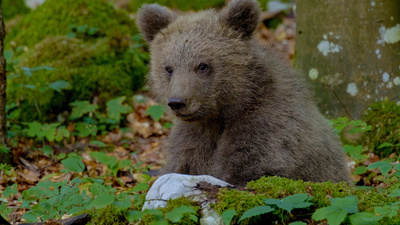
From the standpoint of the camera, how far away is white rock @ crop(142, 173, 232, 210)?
141 inches

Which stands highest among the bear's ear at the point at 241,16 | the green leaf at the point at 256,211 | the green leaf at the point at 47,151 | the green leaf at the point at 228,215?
the bear's ear at the point at 241,16

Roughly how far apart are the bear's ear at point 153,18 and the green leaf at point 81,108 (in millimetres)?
3118

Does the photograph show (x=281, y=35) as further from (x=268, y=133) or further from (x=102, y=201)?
(x=102, y=201)

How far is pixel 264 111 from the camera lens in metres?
4.70

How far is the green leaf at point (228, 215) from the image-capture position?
315 centimetres

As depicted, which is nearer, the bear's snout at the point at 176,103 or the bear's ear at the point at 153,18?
the bear's snout at the point at 176,103

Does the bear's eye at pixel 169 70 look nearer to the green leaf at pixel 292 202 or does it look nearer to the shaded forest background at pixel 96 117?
the shaded forest background at pixel 96 117

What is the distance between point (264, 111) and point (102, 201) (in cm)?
215

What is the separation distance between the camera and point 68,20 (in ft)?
34.5

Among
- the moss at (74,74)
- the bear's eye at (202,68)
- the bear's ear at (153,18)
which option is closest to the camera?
the bear's eye at (202,68)

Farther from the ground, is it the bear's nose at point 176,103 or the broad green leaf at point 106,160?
the bear's nose at point 176,103

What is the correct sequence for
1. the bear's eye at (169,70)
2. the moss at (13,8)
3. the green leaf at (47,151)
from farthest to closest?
the moss at (13,8), the green leaf at (47,151), the bear's eye at (169,70)

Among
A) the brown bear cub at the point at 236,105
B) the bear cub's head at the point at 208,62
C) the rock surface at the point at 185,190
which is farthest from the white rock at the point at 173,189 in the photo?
the bear cub's head at the point at 208,62

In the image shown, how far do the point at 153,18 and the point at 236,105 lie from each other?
1365 mm
